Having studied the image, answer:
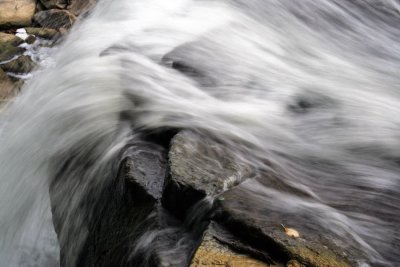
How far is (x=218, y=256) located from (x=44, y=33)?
382 inches

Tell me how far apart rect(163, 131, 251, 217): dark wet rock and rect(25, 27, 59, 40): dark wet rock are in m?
8.50

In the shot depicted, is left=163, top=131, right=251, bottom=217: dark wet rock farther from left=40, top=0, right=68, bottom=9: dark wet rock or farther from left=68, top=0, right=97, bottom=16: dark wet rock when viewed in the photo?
left=40, top=0, right=68, bottom=9: dark wet rock

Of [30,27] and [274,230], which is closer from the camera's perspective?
[274,230]

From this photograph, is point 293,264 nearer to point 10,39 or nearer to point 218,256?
point 218,256

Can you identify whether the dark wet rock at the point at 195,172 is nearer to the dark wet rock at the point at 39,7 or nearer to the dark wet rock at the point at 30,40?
the dark wet rock at the point at 30,40

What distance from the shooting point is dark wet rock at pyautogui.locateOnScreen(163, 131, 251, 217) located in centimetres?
265

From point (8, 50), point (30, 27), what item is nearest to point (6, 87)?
point (8, 50)

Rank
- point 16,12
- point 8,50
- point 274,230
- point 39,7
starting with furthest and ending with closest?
point 39,7
point 16,12
point 8,50
point 274,230

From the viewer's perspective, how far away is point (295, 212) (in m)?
2.67

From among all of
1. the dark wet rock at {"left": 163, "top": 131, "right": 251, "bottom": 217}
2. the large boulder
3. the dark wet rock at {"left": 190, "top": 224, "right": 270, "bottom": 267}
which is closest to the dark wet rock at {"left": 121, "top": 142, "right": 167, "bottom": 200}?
the dark wet rock at {"left": 163, "top": 131, "right": 251, "bottom": 217}

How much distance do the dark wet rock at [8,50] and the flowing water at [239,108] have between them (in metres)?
4.62

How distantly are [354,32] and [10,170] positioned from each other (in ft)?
13.4

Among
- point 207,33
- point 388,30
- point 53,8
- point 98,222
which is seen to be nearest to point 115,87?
point 98,222

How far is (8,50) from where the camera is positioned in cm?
1037
